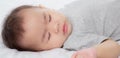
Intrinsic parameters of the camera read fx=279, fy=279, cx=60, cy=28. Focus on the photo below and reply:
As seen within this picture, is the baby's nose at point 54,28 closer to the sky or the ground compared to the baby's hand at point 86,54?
closer to the sky

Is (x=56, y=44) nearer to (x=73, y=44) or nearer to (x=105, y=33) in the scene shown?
(x=73, y=44)

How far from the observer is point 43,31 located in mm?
1089

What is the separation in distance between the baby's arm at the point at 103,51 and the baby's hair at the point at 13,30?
0.25 m

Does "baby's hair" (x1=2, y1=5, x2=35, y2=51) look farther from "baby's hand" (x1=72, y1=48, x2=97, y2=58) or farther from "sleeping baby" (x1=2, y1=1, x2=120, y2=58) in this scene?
"baby's hand" (x1=72, y1=48, x2=97, y2=58)

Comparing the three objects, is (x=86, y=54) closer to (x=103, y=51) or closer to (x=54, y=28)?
(x=103, y=51)

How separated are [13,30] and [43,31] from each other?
12 centimetres

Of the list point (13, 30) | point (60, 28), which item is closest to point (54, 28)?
point (60, 28)

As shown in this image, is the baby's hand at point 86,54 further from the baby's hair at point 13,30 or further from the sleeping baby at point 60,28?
the baby's hair at point 13,30

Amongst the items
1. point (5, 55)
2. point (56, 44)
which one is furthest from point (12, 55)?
point (56, 44)

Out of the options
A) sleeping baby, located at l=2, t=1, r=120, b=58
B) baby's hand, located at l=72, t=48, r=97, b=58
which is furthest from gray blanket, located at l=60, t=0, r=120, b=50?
baby's hand, located at l=72, t=48, r=97, b=58

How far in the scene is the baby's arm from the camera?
933 mm

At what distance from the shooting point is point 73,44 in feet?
3.47

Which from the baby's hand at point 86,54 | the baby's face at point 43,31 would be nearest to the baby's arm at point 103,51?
the baby's hand at point 86,54

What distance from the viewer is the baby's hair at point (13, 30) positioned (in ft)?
3.45
